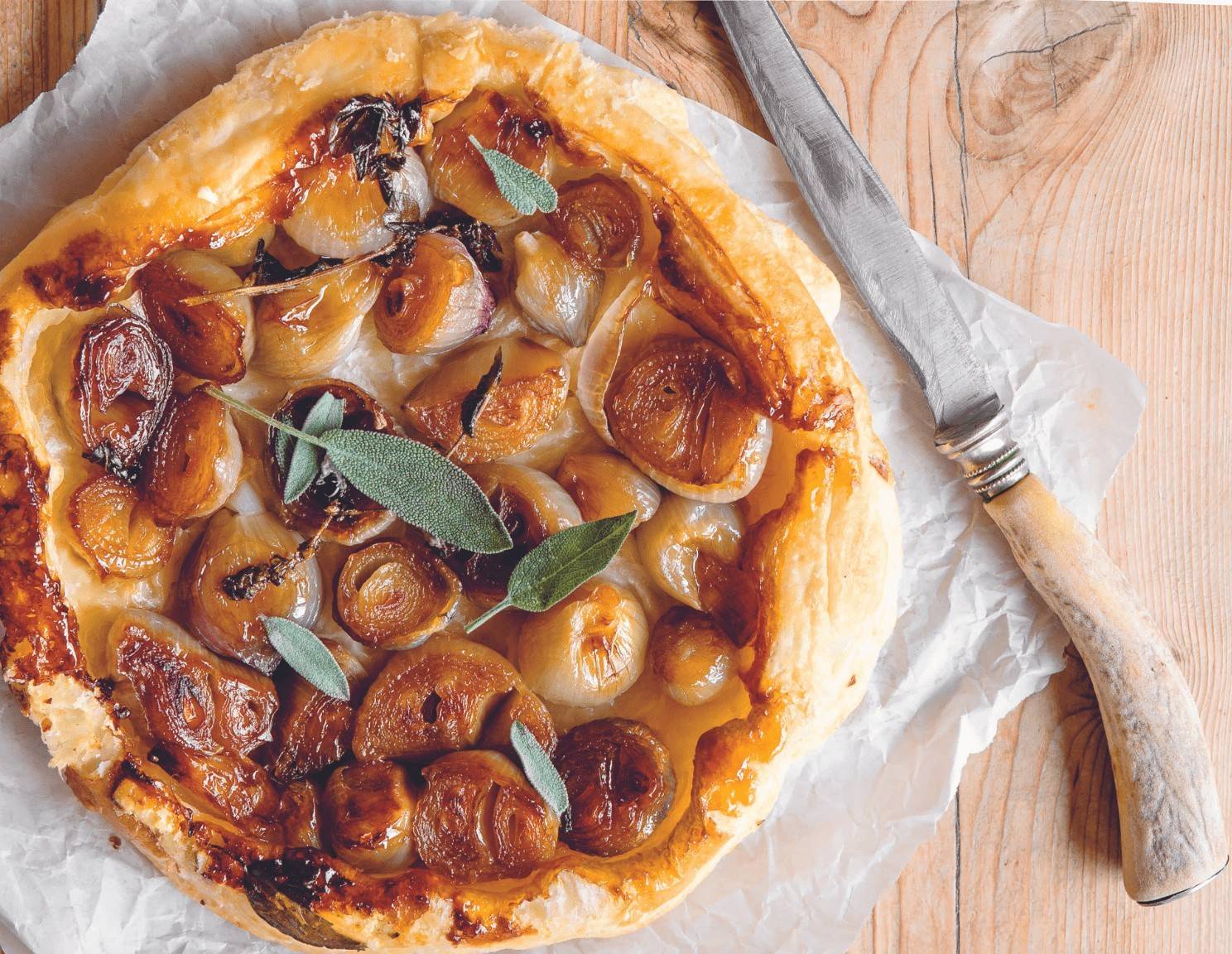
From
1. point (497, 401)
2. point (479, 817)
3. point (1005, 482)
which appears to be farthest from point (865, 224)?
point (479, 817)

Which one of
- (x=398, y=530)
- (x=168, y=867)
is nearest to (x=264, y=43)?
(x=398, y=530)

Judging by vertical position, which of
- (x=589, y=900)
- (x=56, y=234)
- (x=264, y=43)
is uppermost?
(x=264, y=43)

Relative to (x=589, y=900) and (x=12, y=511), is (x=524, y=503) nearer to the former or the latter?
(x=589, y=900)

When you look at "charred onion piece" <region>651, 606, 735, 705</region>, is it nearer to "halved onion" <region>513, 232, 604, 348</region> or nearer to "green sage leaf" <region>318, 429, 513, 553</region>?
"green sage leaf" <region>318, 429, 513, 553</region>

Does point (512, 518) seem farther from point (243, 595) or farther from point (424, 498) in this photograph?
point (243, 595)

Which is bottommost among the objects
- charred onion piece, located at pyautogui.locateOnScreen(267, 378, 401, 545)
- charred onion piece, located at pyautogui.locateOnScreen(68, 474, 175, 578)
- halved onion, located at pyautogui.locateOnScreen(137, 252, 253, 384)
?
charred onion piece, located at pyautogui.locateOnScreen(68, 474, 175, 578)

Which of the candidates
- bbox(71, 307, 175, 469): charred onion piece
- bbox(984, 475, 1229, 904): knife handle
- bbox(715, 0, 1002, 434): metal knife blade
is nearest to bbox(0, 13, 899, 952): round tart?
bbox(71, 307, 175, 469): charred onion piece
